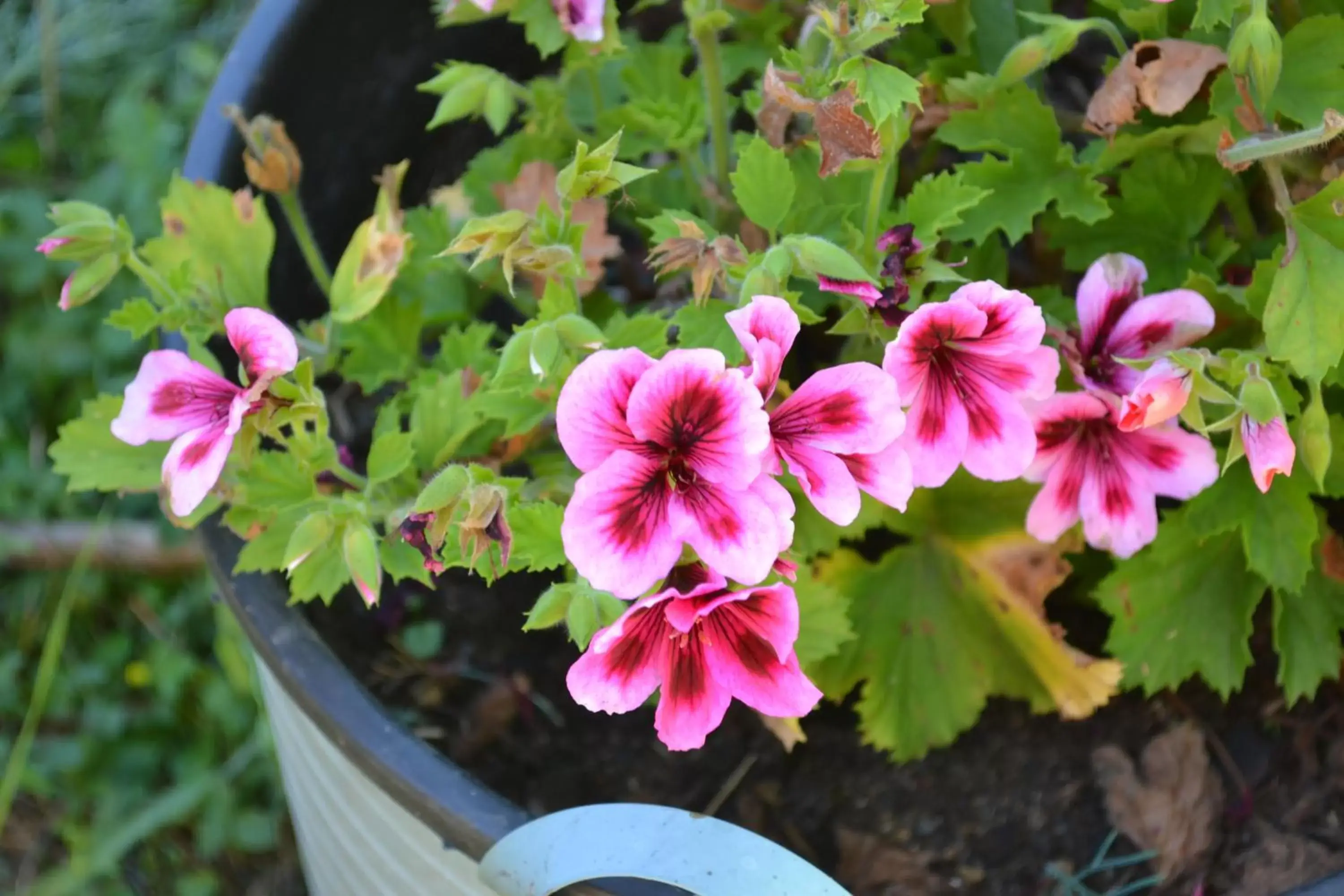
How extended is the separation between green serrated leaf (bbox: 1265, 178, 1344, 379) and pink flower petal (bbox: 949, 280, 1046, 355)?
217 millimetres

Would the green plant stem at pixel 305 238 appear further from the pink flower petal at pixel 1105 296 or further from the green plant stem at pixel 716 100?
the pink flower petal at pixel 1105 296

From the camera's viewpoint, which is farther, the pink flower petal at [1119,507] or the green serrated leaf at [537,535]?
the pink flower petal at [1119,507]

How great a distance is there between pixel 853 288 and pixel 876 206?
0.13 meters

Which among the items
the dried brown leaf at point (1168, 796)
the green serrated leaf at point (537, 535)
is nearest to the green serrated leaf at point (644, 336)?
the green serrated leaf at point (537, 535)

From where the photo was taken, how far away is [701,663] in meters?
0.73

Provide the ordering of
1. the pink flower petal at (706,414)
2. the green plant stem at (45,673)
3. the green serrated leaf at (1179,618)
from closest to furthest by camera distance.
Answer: the pink flower petal at (706,414), the green serrated leaf at (1179,618), the green plant stem at (45,673)

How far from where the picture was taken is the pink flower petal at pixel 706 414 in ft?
2.19

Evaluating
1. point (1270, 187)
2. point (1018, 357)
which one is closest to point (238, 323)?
point (1018, 357)

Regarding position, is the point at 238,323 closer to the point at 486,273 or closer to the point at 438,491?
the point at 438,491

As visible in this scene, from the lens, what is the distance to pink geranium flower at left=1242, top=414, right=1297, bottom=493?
0.79 meters

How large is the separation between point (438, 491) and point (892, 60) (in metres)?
0.60

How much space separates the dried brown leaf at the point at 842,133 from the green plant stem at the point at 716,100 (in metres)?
0.20

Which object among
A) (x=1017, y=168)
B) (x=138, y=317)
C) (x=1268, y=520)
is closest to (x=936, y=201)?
(x=1017, y=168)

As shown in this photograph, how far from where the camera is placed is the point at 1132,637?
3.56ft
